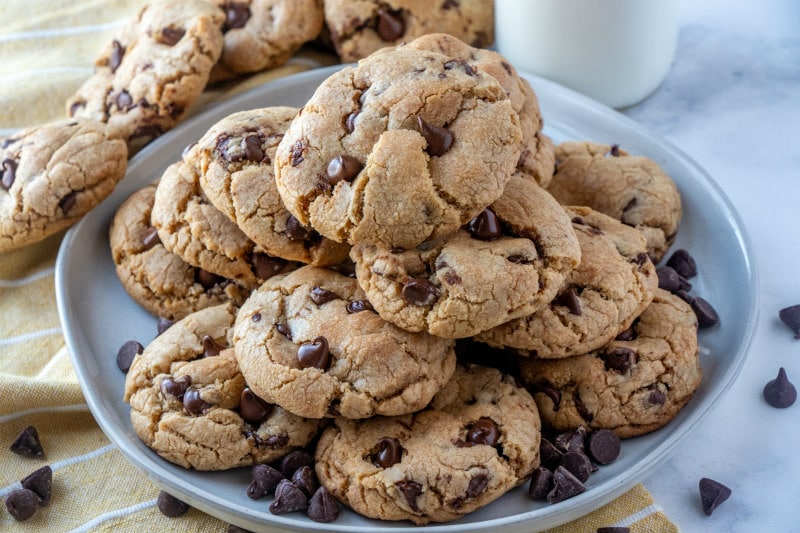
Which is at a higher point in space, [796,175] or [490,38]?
[490,38]

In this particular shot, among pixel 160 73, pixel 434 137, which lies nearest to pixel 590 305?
pixel 434 137

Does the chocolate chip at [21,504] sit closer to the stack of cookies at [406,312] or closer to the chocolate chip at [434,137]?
the stack of cookies at [406,312]

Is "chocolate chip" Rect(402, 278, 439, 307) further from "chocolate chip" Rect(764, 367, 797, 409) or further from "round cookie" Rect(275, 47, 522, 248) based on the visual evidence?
"chocolate chip" Rect(764, 367, 797, 409)

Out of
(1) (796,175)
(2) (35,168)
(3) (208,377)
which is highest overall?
(2) (35,168)

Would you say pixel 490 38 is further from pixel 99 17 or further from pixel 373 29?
pixel 99 17

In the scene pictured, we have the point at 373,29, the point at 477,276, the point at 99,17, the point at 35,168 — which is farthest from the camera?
the point at 99,17

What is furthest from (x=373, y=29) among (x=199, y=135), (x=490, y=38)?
(x=199, y=135)
